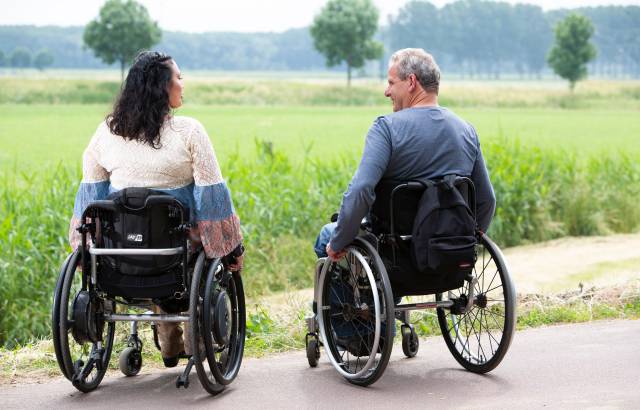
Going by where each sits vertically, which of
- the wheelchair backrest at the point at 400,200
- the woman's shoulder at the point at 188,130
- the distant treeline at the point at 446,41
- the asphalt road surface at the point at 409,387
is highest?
the woman's shoulder at the point at 188,130

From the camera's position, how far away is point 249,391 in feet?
14.4

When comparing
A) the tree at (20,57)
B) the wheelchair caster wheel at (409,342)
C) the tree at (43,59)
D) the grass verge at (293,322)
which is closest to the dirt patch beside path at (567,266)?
the grass verge at (293,322)

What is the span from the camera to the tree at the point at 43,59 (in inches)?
2247

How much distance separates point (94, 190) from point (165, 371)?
3.29 ft

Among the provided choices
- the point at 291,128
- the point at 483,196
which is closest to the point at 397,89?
the point at 483,196

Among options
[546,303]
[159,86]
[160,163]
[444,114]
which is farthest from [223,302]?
[546,303]

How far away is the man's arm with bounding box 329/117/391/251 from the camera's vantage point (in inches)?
166

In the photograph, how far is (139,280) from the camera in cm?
420

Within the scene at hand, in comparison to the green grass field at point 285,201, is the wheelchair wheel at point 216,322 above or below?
above

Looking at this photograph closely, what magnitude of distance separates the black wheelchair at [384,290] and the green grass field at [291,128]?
1039cm

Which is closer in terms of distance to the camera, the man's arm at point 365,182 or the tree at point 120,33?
the man's arm at point 365,182

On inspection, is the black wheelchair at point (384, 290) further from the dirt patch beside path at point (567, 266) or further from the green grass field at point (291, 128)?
the green grass field at point (291, 128)

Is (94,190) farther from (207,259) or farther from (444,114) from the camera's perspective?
(444,114)

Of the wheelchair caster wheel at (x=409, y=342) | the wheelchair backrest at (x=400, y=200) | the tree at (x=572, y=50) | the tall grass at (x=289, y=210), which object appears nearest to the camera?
the wheelchair backrest at (x=400, y=200)
